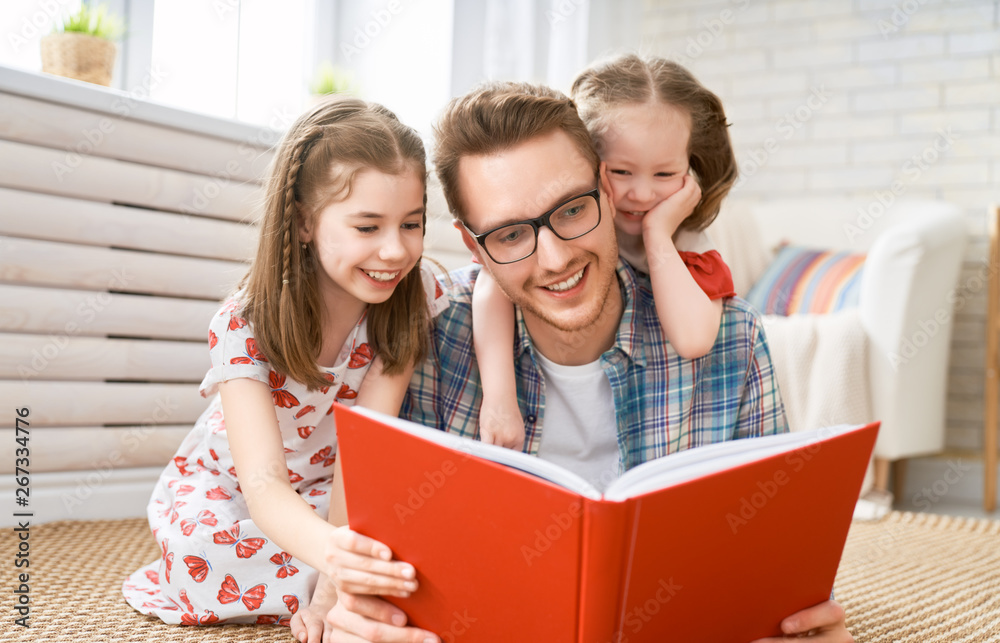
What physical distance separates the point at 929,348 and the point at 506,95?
194 centimetres

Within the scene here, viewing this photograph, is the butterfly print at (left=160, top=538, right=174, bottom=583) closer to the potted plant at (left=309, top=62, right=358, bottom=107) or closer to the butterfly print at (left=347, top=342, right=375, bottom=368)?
the butterfly print at (left=347, top=342, right=375, bottom=368)

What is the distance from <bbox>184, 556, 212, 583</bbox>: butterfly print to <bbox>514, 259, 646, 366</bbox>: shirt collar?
558 millimetres

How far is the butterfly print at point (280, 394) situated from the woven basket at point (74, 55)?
1069 mm

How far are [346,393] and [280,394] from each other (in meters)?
0.11

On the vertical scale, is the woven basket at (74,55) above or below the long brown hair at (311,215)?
above

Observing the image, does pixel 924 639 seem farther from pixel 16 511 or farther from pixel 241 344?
pixel 16 511

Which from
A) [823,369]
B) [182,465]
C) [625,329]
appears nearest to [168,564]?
[182,465]

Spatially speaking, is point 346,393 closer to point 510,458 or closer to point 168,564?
point 168,564

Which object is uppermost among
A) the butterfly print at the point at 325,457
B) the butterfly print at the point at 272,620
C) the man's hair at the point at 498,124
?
the man's hair at the point at 498,124

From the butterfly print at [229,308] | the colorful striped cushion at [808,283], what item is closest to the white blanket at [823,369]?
the colorful striped cushion at [808,283]

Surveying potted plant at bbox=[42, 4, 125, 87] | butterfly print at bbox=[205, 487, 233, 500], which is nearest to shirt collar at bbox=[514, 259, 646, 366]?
butterfly print at bbox=[205, 487, 233, 500]

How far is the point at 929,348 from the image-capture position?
251 centimetres

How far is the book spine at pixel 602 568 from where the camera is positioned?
2.13ft

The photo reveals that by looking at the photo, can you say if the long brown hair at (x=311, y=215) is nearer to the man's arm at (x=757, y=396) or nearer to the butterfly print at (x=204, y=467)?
the butterfly print at (x=204, y=467)
